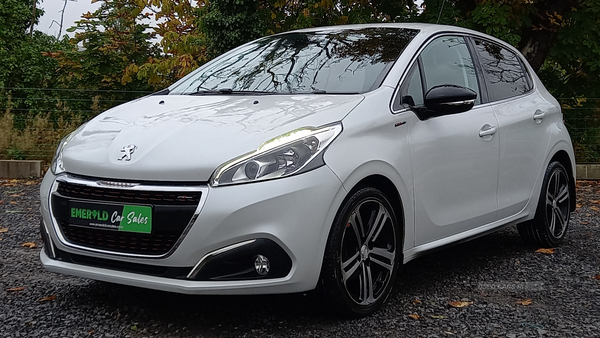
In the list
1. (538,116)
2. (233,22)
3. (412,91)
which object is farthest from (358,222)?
(233,22)

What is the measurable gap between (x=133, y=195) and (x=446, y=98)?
185 centimetres

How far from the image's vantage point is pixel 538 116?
221 inches

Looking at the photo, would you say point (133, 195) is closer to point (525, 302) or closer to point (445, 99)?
point (445, 99)

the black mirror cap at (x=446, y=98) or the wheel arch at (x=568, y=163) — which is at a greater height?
the black mirror cap at (x=446, y=98)

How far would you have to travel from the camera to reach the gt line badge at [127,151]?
3.63m

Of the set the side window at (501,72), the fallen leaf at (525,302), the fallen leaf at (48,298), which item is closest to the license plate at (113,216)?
the fallen leaf at (48,298)

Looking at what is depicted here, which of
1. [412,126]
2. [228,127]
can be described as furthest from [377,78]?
[228,127]

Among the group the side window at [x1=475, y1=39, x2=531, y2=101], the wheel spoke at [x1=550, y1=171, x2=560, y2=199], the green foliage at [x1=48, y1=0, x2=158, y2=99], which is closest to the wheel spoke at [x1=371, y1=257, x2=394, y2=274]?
the side window at [x1=475, y1=39, x2=531, y2=101]

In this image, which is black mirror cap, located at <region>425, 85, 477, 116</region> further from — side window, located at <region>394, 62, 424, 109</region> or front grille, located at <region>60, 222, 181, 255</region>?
front grille, located at <region>60, 222, 181, 255</region>

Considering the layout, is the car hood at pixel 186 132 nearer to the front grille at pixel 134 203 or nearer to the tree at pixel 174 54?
the front grille at pixel 134 203

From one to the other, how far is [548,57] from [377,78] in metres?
9.55

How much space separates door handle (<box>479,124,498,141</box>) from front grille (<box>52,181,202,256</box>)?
2.17m

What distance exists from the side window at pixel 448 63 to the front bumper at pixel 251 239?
1.41 meters

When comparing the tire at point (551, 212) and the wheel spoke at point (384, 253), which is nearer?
the wheel spoke at point (384, 253)
